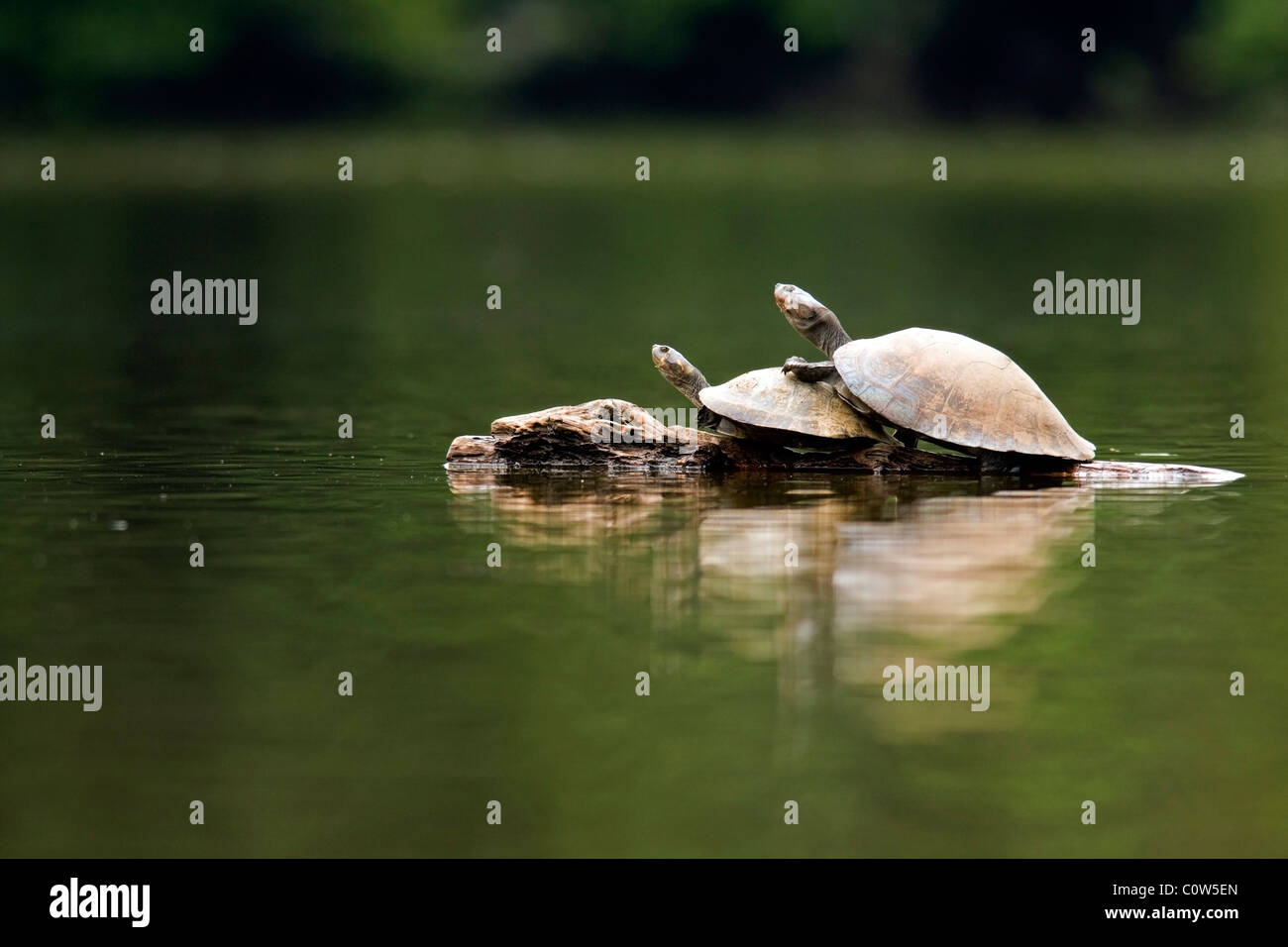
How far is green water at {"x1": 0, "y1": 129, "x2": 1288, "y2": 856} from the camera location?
8438 mm

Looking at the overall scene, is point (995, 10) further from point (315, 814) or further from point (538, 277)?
point (315, 814)

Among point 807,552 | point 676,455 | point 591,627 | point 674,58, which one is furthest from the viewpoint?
point 674,58

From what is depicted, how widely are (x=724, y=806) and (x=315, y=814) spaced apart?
156cm

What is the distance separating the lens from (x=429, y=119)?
3514 inches

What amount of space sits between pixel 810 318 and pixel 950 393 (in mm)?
1275

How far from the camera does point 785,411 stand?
15.1 metres

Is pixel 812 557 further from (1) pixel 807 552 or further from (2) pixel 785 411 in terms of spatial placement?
(2) pixel 785 411

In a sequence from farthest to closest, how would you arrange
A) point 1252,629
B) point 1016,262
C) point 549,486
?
point 1016,262, point 549,486, point 1252,629

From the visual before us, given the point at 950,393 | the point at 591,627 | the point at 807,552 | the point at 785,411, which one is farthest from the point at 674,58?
the point at 591,627

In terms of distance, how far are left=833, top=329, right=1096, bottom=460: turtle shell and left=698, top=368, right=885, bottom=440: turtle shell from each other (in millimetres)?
355

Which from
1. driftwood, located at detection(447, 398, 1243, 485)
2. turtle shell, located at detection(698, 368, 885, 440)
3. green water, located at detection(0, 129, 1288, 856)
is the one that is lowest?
green water, located at detection(0, 129, 1288, 856)

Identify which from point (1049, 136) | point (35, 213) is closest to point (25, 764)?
point (35, 213)

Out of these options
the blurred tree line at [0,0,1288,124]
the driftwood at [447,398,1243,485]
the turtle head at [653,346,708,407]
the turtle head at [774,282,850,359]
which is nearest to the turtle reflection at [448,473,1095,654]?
the driftwood at [447,398,1243,485]

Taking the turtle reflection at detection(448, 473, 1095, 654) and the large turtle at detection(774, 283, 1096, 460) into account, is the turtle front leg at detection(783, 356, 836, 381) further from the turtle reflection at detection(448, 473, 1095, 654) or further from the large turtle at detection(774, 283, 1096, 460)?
the turtle reflection at detection(448, 473, 1095, 654)
